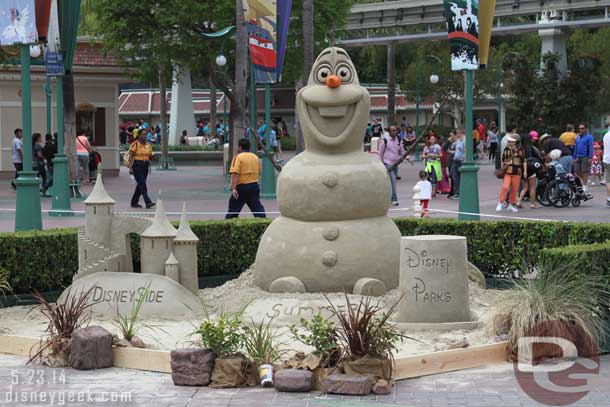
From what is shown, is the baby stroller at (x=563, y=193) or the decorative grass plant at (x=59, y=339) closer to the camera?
the decorative grass plant at (x=59, y=339)

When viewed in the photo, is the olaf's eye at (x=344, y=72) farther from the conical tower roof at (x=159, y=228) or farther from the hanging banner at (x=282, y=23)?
the hanging banner at (x=282, y=23)

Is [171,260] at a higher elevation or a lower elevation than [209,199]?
higher

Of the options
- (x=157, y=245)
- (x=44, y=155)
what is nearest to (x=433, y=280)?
(x=157, y=245)

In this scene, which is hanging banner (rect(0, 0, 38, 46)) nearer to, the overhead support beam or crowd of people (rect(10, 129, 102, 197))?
crowd of people (rect(10, 129, 102, 197))

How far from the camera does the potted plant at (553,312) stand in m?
9.55

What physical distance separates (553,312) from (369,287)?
7.59 ft

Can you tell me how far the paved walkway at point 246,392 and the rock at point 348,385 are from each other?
0.21ft

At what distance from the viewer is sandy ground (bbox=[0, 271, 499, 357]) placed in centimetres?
1012

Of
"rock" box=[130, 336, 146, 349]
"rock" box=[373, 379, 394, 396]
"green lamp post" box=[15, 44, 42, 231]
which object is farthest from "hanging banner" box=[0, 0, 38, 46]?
"rock" box=[373, 379, 394, 396]

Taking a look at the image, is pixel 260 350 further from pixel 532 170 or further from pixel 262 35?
pixel 532 170

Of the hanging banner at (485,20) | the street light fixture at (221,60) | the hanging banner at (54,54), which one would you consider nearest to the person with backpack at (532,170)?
the hanging banner at (485,20)

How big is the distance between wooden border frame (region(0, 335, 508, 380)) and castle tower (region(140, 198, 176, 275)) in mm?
2428

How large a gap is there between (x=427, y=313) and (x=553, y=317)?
1415 millimetres

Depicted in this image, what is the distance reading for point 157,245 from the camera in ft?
39.1
